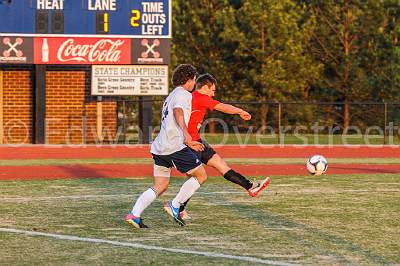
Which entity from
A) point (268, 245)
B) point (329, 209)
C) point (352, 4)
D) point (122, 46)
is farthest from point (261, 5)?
point (268, 245)

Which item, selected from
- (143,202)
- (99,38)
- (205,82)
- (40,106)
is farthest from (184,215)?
(40,106)

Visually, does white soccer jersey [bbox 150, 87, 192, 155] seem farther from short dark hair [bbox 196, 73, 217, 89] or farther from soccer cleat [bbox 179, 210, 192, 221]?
soccer cleat [bbox 179, 210, 192, 221]

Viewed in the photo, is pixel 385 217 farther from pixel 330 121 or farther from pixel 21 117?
pixel 330 121

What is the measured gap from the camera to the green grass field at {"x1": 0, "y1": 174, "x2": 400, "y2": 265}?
882 centimetres

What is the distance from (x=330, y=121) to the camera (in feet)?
133

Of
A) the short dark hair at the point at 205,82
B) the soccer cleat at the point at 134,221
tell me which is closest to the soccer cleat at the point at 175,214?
the soccer cleat at the point at 134,221

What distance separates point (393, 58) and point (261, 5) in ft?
21.9

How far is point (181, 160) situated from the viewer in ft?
35.7

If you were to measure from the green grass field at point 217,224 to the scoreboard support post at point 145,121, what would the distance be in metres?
15.6

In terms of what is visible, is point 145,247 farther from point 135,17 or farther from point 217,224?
point 135,17

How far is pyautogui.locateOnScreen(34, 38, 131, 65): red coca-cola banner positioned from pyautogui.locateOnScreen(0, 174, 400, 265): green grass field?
598 inches

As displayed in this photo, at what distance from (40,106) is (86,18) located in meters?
3.48

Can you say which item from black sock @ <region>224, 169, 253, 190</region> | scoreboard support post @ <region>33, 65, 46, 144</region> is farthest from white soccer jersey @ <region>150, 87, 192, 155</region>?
scoreboard support post @ <region>33, 65, 46, 144</region>

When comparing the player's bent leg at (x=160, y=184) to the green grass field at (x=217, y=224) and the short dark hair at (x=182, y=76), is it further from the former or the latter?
the short dark hair at (x=182, y=76)
